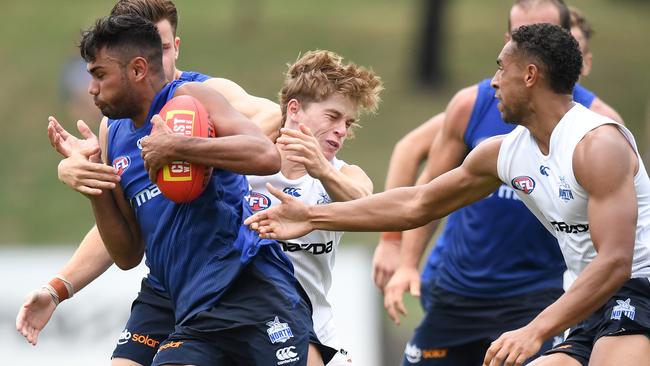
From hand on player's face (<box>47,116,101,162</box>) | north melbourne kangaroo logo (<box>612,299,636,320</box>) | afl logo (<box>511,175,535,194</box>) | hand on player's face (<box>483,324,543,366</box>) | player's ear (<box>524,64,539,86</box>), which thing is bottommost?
hand on player's face (<box>483,324,543,366</box>)

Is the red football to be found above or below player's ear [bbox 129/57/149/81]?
below

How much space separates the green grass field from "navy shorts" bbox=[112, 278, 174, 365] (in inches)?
581

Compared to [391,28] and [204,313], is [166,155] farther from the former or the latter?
[391,28]

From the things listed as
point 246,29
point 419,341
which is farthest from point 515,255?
point 246,29

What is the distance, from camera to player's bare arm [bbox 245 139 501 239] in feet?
19.9

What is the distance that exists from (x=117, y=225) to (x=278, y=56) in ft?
75.3

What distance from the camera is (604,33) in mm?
30891

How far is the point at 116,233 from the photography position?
643cm

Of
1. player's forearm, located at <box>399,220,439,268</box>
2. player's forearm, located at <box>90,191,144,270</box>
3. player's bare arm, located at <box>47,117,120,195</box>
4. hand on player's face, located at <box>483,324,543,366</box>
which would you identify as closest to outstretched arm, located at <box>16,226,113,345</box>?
player's forearm, located at <box>90,191,144,270</box>

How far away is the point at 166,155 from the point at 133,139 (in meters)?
0.53

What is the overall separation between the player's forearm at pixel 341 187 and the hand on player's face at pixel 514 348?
124 centimetres

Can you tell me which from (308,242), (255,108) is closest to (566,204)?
(308,242)

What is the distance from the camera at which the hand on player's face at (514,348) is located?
548 centimetres

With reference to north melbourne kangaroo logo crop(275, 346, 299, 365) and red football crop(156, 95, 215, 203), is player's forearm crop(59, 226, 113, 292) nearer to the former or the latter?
red football crop(156, 95, 215, 203)
